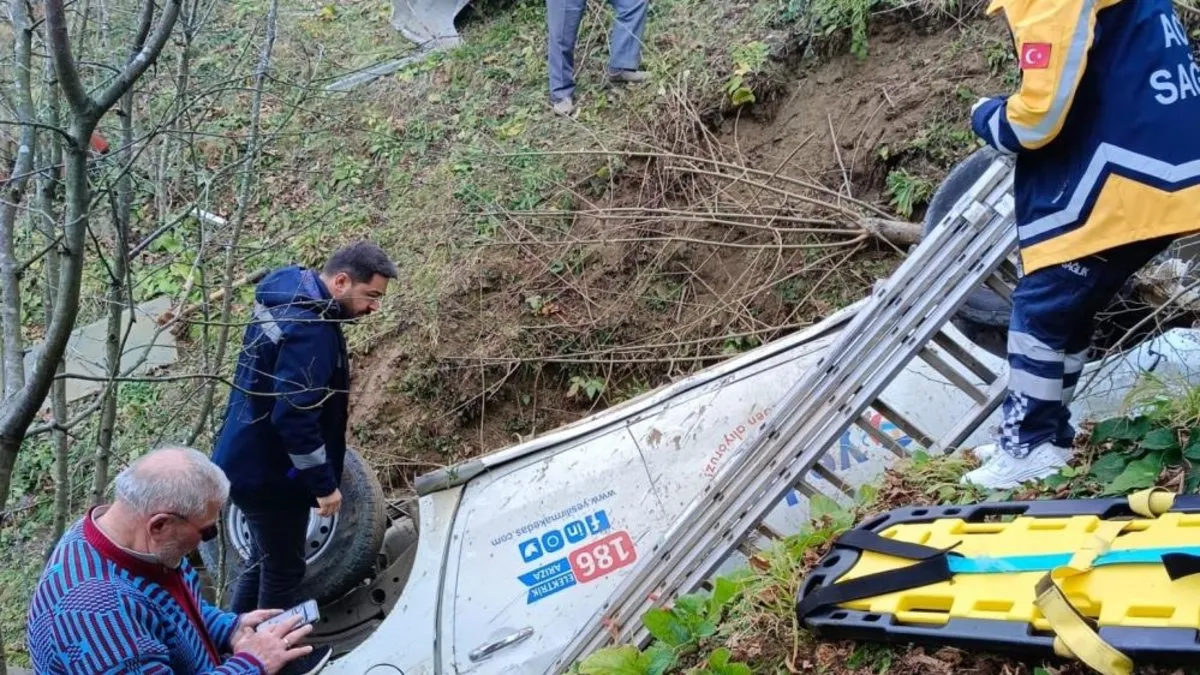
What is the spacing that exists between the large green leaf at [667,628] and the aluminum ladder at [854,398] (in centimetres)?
46

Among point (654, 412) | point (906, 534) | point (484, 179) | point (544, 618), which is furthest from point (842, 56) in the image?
point (906, 534)

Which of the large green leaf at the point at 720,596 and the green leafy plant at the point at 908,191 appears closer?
the large green leaf at the point at 720,596

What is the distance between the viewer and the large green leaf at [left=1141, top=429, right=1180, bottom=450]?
2.74 meters

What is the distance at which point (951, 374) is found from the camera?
11.0ft

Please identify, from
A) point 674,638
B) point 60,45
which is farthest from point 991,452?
point 60,45

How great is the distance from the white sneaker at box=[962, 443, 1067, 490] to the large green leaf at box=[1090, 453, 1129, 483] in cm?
10

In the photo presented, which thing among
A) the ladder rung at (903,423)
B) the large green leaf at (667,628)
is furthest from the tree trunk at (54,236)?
the ladder rung at (903,423)

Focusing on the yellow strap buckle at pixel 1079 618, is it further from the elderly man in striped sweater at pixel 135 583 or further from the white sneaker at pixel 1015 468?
the elderly man in striped sweater at pixel 135 583

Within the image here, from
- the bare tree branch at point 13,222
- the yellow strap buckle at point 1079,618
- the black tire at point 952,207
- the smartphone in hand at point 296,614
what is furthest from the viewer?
the black tire at point 952,207

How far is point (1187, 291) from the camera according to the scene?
317 cm

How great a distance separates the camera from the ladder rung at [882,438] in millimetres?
3418

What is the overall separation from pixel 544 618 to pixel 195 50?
3780 millimetres

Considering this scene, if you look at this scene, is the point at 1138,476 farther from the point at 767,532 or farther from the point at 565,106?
the point at 565,106

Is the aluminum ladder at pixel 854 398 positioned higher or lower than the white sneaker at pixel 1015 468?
higher
